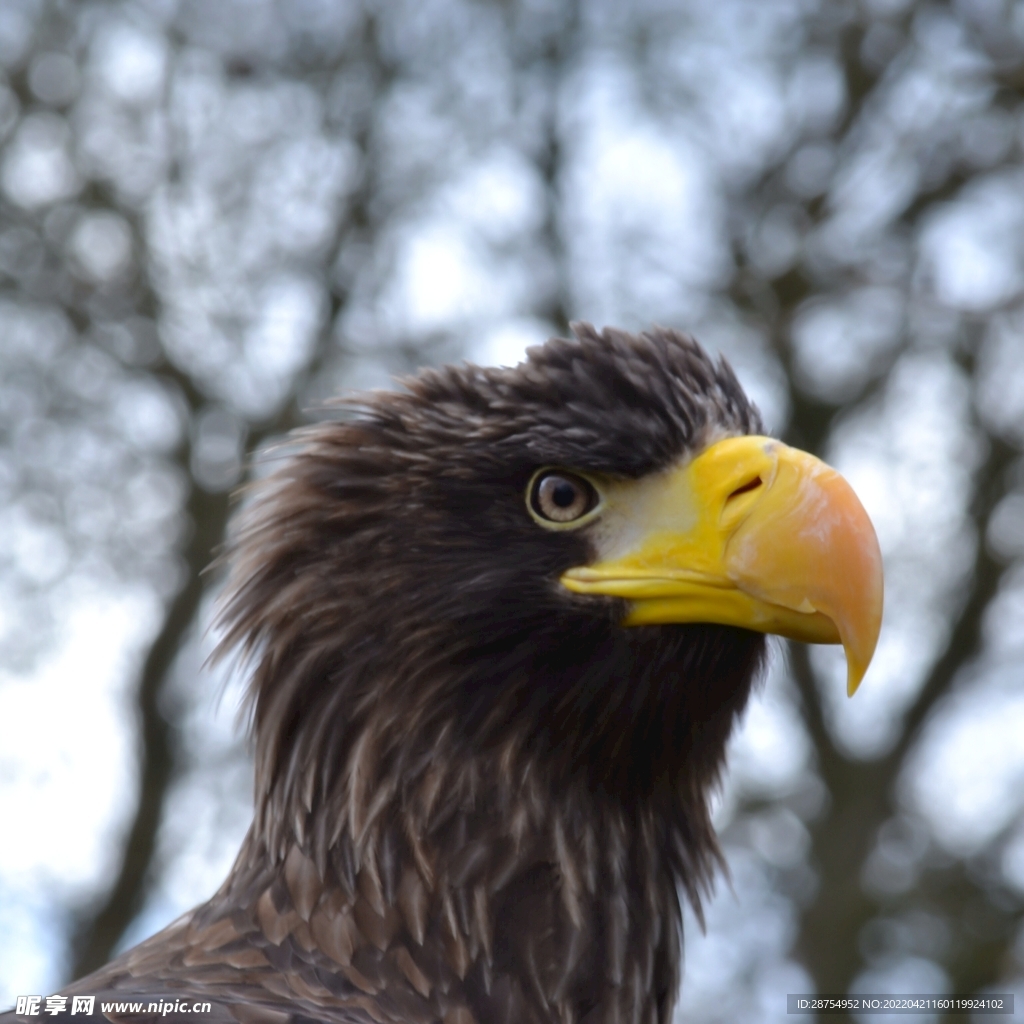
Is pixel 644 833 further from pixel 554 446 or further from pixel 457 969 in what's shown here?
pixel 554 446

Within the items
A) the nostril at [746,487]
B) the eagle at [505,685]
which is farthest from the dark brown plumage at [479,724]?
the nostril at [746,487]

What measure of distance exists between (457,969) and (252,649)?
0.80 m

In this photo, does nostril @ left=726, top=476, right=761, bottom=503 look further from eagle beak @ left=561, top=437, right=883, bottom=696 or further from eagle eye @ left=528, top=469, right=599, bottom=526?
eagle eye @ left=528, top=469, right=599, bottom=526

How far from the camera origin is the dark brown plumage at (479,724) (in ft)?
8.03

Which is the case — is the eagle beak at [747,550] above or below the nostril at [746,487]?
below

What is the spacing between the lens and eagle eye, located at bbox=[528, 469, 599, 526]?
8.20 feet

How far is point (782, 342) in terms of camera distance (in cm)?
899

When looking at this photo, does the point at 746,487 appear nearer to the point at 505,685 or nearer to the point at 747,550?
the point at 747,550

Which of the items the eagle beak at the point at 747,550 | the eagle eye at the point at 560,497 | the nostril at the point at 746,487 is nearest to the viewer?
the eagle beak at the point at 747,550

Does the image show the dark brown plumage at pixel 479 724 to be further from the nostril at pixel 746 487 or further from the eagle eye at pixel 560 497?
the nostril at pixel 746 487

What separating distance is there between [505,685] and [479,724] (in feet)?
0.31

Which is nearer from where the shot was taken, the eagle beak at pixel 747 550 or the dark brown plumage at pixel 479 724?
the eagle beak at pixel 747 550

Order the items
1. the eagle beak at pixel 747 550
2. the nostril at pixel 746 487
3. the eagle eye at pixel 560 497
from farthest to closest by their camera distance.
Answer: the eagle eye at pixel 560 497
the nostril at pixel 746 487
the eagle beak at pixel 747 550

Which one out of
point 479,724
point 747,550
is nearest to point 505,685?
point 479,724
